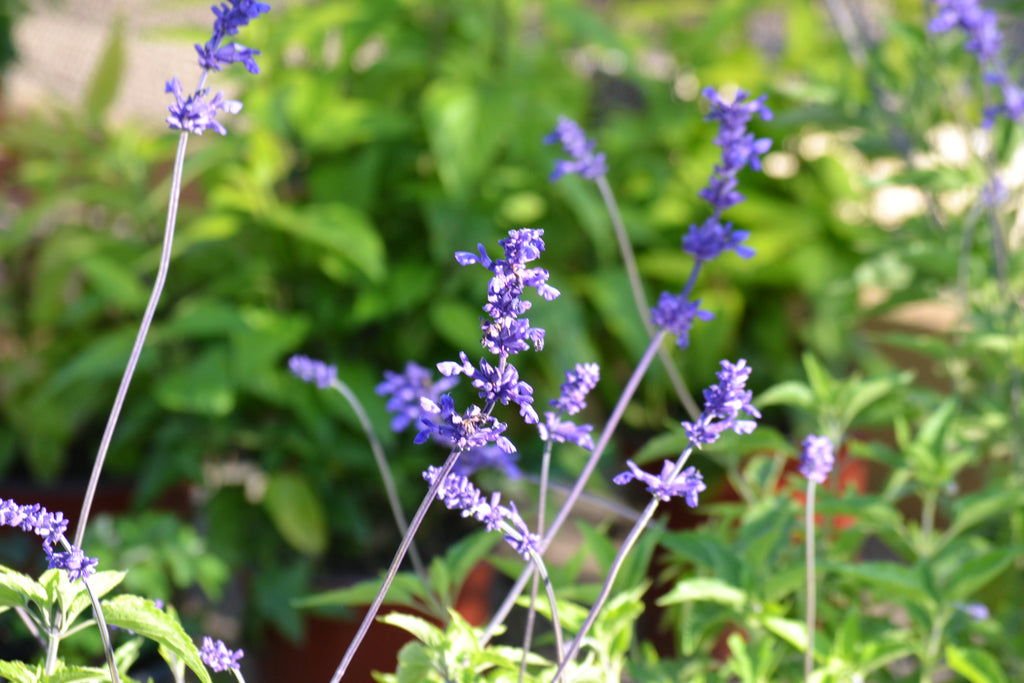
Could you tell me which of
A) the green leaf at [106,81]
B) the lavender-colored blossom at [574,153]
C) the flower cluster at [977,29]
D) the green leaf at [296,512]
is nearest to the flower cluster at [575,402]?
the lavender-colored blossom at [574,153]

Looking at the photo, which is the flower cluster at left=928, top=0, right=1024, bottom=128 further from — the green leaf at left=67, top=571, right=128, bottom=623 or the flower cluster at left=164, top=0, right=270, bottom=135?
the green leaf at left=67, top=571, right=128, bottom=623

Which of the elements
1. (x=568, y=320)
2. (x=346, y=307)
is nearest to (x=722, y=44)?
(x=568, y=320)

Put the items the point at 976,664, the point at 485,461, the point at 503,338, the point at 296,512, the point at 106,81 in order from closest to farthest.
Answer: the point at 503,338 < the point at 976,664 < the point at 485,461 < the point at 296,512 < the point at 106,81

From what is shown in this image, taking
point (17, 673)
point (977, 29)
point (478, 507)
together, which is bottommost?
point (17, 673)

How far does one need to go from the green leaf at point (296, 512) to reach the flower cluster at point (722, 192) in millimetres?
1211

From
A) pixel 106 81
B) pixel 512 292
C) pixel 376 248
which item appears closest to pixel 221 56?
pixel 512 292

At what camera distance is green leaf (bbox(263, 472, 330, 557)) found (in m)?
1.83

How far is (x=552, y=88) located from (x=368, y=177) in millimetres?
446

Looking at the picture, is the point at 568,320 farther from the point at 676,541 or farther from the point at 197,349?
the point at 676,541

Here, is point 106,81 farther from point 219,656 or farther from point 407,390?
point 219,656

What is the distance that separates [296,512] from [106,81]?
114 cm

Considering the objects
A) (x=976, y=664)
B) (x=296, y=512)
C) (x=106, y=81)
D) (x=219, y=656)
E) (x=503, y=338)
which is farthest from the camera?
(x=106, y=81)

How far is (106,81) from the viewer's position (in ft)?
7.51

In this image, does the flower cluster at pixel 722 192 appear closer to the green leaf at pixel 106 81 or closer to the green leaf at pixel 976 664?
the green leaf at pixel 976 664
